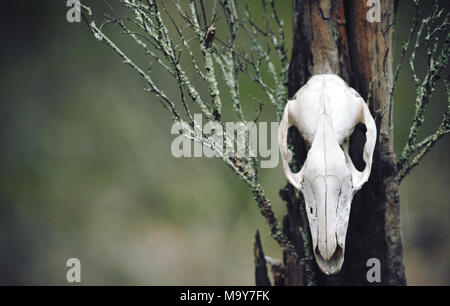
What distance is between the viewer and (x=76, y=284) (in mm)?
1630

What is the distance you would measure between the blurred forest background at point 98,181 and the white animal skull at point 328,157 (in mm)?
371

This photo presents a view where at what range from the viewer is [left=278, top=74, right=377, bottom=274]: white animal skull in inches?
45.5

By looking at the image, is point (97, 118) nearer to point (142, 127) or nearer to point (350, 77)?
point (142, 127)

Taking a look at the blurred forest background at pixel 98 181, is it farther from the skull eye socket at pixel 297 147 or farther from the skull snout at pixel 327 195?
the skull snout at pixel 327 195

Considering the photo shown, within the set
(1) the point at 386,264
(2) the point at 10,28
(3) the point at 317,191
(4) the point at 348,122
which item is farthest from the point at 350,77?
(2) the point at 10,28

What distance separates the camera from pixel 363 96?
1395 millimetres

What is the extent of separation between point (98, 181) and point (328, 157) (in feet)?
2.77
